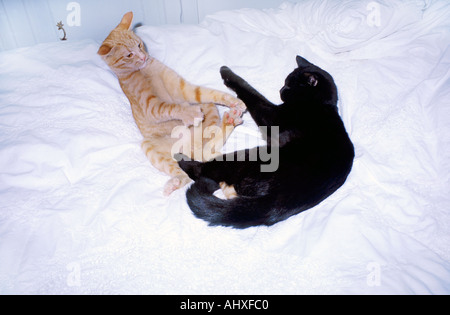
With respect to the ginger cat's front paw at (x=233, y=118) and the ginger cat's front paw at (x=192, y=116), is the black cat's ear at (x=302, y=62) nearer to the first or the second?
the ginger cat's front paw at (x=233, y=118)

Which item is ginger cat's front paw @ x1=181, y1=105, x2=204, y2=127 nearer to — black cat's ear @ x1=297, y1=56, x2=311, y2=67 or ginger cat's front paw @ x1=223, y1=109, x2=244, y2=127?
ginger cat's front paw @ x1=223, y1=109, x2=244, y2=127

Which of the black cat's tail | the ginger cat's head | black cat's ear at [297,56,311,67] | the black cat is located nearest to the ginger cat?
the ginger cat's head

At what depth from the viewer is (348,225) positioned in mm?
876

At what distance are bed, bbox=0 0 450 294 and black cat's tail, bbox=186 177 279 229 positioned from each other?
0.03m

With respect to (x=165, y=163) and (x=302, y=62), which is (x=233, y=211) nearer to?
(x=165, y=163)

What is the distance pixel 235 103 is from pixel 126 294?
36.1 inches

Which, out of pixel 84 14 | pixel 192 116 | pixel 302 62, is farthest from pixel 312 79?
pixel 84 14

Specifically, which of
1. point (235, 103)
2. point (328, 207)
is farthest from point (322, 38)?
point (328, 207)

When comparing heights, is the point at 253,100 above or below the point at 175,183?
above

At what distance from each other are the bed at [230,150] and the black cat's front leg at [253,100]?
0.10 metres

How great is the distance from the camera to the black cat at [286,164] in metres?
0.94

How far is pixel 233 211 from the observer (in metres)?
0.94

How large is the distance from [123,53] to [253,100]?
0.71 meters

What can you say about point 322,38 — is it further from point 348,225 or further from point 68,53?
point 68,53
